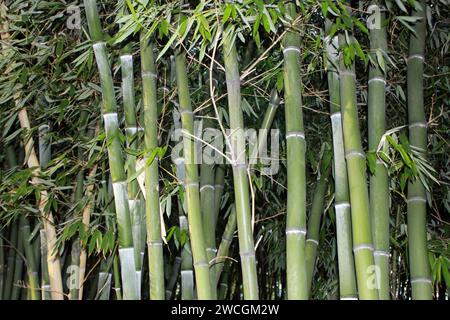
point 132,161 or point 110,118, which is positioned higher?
point 110,118

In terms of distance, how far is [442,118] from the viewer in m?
3.22

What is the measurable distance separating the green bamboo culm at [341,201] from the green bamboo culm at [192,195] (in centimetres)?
44

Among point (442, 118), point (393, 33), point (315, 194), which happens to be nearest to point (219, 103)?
point (315, 194)

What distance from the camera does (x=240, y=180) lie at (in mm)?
2125

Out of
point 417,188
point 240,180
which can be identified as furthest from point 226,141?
point 417,188

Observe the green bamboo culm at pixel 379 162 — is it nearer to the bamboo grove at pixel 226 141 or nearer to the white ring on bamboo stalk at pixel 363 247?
the bamboo grove at pixel 226 141

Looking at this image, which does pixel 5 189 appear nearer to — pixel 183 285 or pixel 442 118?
pixel 183 285

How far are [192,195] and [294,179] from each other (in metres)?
0.35

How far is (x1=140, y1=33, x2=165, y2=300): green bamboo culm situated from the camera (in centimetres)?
230

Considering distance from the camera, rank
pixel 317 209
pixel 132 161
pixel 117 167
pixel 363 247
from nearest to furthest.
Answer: pixel 363 247, pixel 117 167, pixel 132 161, pixel 317 209

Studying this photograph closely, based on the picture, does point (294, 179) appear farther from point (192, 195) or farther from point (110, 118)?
point (110, 118)

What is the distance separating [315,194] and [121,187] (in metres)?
0.88

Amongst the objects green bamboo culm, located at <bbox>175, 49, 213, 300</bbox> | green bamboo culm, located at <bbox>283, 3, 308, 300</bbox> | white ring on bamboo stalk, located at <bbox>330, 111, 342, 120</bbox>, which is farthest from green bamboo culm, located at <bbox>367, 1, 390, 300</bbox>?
green bamboo culm, located at <bbox>175, 49, 213, 300</bbox>

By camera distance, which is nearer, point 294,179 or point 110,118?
point 294,179
